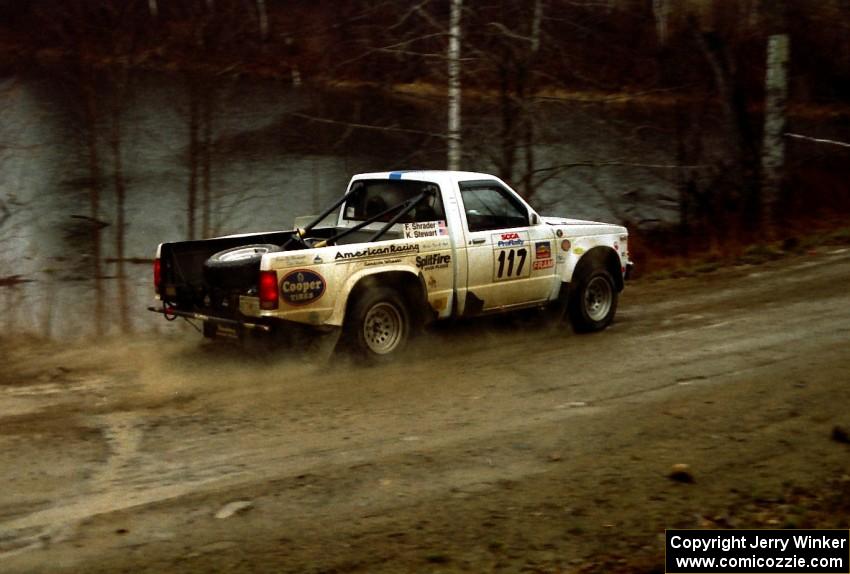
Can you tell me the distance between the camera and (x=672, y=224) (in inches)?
752

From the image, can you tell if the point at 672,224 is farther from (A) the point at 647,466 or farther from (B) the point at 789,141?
(A) the point at 647,466

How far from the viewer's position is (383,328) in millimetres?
9539

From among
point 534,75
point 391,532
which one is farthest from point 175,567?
point 534,75

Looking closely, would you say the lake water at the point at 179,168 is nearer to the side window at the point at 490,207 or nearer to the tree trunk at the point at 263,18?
the side window at the point at 490,207

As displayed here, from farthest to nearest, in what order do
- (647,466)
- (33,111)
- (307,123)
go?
(307,123)
(33,111)
(647,466)

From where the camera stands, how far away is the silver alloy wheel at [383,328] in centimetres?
938

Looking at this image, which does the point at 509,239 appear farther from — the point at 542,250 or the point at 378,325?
the point at 378,325

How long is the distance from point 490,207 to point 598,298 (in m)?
1.84

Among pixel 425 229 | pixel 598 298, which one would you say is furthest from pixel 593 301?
pixel 425 229

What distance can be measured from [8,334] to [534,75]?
8834 millimetres

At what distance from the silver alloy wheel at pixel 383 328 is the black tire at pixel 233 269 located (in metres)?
1.14

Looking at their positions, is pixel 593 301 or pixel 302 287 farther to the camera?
pixel 593 301

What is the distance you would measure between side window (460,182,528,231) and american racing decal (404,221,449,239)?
15.2 inches

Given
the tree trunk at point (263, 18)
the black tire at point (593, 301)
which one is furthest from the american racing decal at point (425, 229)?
the tree trunk at point (263, 18)
